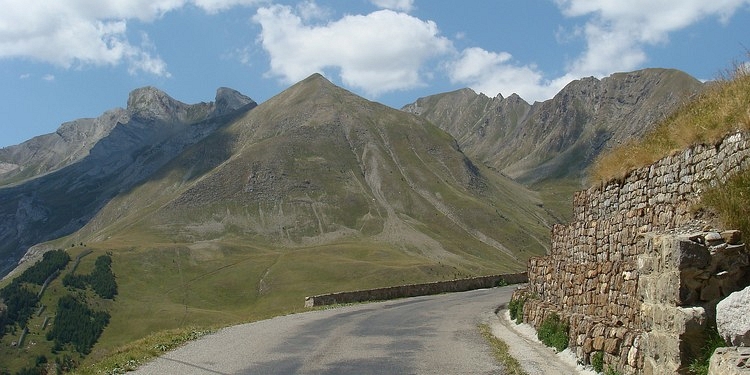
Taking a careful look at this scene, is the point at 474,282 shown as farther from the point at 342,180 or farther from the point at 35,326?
the point at 342,180

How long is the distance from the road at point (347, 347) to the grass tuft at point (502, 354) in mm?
215

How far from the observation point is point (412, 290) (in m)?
39.6

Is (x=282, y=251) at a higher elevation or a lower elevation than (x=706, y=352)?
higher

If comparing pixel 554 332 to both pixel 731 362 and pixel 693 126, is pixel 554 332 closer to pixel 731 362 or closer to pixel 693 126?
pixel 693 126

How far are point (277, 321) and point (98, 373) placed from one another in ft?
38.3

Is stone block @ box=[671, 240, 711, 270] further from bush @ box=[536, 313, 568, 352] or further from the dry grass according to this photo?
bush @ box=[536, 313, 568, 352]

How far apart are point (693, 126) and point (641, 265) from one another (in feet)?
12.0

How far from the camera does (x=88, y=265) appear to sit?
422 ft

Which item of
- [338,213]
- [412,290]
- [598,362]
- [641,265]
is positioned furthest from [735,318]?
[338,213]

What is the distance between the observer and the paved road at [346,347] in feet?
46.2

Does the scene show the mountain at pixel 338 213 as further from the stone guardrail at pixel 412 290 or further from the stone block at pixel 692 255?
the stone block at pixel 692 255

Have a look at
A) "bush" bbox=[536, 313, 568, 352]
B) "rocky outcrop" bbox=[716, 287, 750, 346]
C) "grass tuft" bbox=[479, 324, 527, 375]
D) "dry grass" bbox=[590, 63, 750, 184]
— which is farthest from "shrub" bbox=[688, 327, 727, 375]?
"bush" bbox=[536, 313, 568, 352]

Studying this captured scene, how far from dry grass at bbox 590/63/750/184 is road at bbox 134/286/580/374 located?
545 centimetres

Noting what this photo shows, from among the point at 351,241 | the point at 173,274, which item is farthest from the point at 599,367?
the point at 351,241
